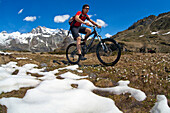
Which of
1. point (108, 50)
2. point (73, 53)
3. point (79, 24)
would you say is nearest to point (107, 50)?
point (108, 50)

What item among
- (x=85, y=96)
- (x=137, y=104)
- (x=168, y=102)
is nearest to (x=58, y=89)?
(x=85, y=96)

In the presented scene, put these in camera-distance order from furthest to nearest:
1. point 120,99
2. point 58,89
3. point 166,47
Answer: point 166,47, point 58,89, point 120,99

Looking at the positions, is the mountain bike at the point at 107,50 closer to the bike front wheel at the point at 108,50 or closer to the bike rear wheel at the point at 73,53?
the bike front wheel at the point at 108,50

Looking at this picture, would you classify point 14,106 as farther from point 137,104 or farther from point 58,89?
point 137,104

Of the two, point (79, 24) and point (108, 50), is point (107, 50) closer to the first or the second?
point (108, 50)

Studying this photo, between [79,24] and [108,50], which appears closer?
[108,50]

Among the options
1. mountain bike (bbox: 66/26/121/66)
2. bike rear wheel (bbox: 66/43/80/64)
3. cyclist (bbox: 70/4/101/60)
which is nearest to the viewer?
mountain bike (bbox: 66/26/121/66)

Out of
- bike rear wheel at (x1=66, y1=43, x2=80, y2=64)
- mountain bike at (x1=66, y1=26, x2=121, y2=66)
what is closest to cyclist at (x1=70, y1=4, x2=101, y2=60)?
mountain bike at (x1=66, y1=26, x2=121, y2=66)

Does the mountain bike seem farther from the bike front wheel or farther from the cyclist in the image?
the cyclist

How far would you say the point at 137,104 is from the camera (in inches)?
118

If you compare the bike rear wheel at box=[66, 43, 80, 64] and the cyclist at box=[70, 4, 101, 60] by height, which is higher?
the cyclist at box=[70, 4, 101, 60]

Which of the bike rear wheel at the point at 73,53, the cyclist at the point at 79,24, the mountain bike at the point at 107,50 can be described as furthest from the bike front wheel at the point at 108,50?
the bike rear wheel at the point at 73,53

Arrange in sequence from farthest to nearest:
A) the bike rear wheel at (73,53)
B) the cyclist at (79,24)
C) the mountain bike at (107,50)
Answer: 1. the bike rear wheel at (73,53)
2. the cyclist at (79,24)
3. the mountain bike at (107,50)

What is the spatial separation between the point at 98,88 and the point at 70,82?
1.15m
